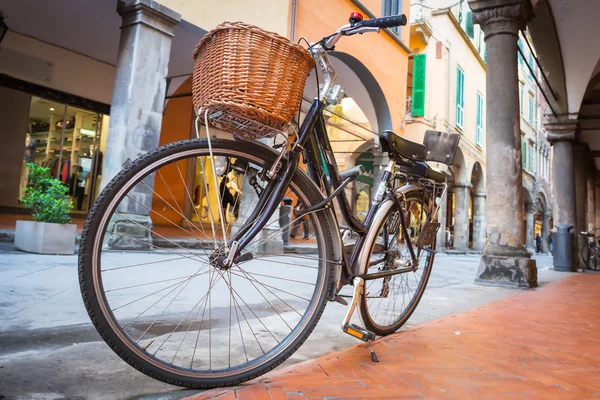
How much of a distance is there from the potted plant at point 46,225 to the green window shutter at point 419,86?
44.2 feet

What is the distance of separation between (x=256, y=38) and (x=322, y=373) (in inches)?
49.6

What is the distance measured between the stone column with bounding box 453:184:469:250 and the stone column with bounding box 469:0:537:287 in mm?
14030

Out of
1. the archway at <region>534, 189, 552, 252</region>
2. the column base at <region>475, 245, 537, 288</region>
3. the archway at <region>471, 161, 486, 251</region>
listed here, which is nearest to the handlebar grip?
the column base at <region>475, 245, 537, 288</region>

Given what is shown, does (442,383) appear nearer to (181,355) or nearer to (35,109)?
(181,355)

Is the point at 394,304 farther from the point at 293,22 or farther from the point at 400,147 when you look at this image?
the point at 293,22

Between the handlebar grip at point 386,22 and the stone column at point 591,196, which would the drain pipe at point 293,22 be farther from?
the stone column at point 591,196

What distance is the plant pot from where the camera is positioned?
4566mm

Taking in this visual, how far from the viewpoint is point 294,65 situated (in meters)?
1.58

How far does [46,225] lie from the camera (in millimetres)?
4574

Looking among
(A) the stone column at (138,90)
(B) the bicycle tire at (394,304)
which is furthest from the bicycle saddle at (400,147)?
(A) the stone column at (138,90)

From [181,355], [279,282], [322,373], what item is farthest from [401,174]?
[279,282]

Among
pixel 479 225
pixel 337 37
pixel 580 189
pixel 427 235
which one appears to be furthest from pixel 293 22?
pixel 479 225

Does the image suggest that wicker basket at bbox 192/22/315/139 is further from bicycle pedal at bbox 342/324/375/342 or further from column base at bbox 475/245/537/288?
column base at bbox 475/245/537/288

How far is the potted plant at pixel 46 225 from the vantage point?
4586 mm
